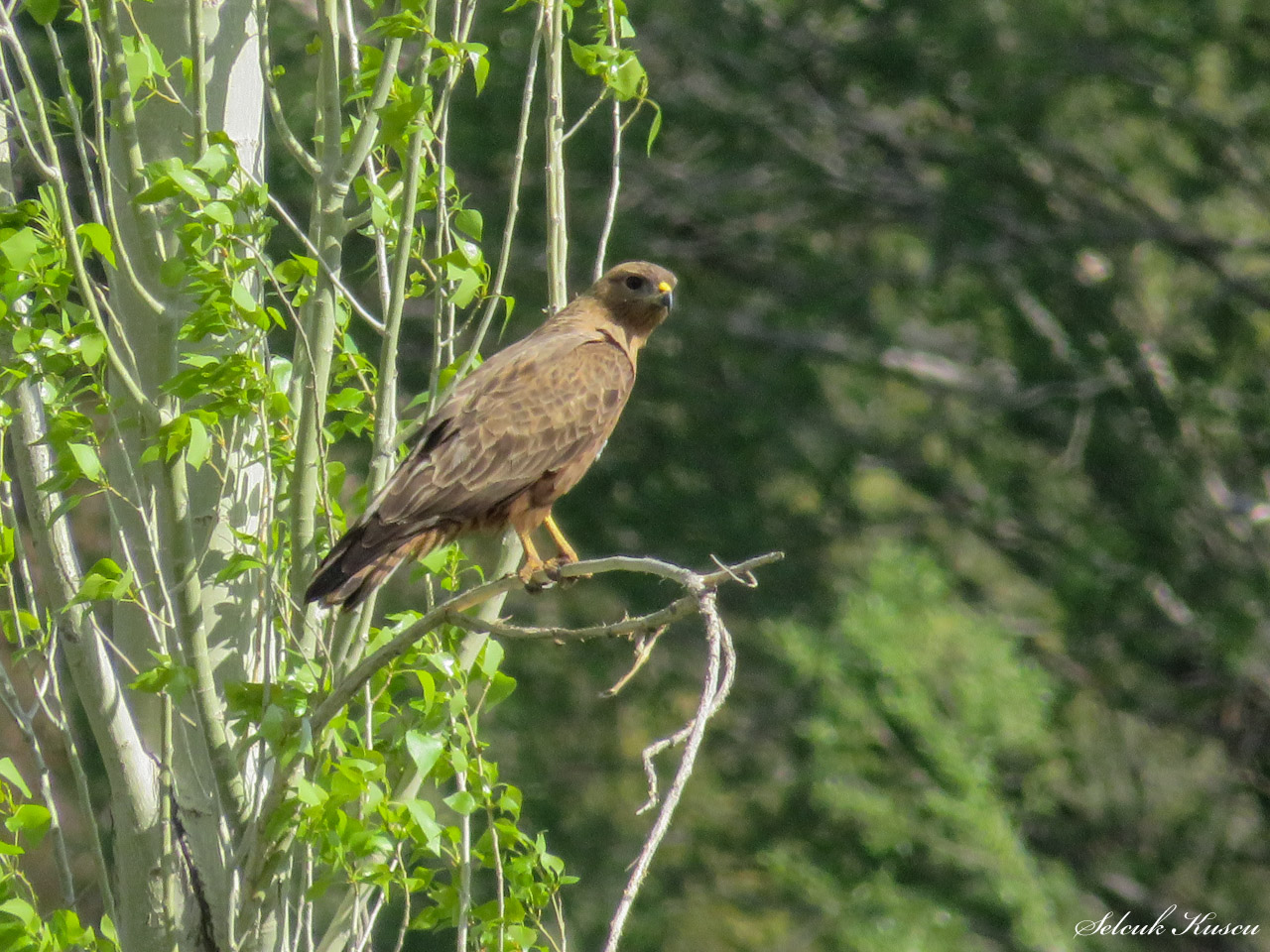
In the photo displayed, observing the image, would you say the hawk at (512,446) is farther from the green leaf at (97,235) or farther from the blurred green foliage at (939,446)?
the blurred green foliage at (939,446)

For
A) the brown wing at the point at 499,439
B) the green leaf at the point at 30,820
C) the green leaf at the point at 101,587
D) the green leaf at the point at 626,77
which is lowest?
the brown wing at the point at 499,439

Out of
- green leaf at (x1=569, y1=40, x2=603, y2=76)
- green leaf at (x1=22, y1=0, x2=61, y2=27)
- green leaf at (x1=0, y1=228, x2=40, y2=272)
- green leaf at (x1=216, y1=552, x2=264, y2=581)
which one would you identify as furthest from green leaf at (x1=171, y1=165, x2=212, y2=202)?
green leaf at (x1=569, y1=40, x2=603, y2=76)

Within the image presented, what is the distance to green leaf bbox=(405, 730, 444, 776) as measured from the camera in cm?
294

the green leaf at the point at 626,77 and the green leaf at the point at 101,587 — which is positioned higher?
the green leaf at the point at 626,77

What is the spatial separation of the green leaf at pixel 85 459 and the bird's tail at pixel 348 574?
2.00 ft

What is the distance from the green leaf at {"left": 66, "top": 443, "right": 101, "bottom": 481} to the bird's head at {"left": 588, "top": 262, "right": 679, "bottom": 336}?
2.47 m

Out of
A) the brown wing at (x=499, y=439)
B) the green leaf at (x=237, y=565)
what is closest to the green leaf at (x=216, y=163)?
the green leaf at (x=237, y=565)

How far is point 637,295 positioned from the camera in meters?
5.25

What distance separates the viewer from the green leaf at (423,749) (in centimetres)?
294

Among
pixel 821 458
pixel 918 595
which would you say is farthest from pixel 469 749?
pixel 821 458

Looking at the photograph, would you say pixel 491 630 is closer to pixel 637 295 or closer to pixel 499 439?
pixel 499 439

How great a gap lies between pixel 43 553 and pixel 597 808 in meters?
7.02
